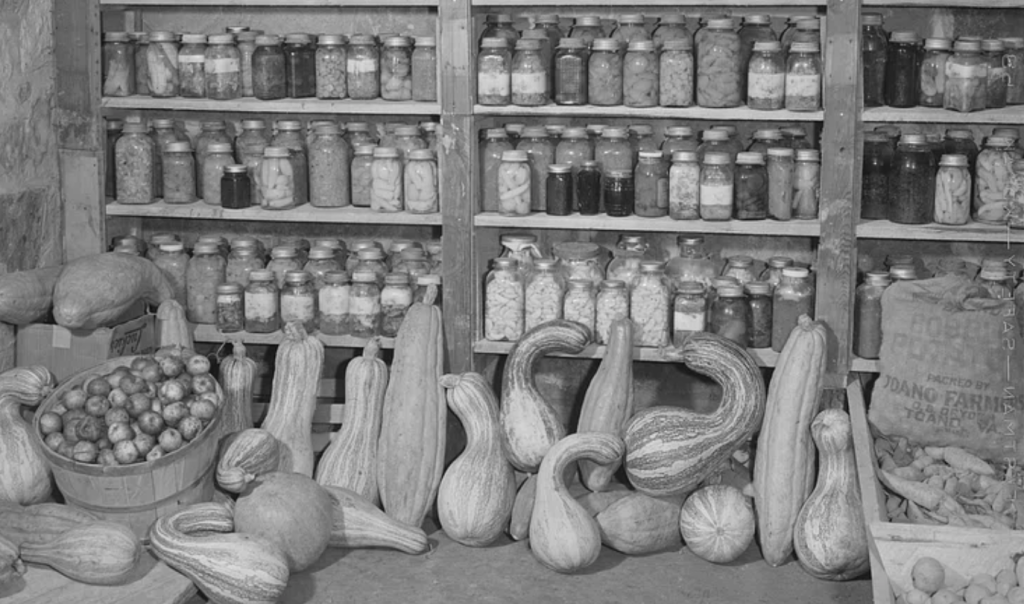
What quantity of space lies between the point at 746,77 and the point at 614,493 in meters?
1.38

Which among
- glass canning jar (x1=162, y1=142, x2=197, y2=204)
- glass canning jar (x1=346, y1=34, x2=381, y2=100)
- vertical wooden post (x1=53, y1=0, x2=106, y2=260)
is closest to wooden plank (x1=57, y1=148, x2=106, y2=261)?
vertical wooden post (x1=53, y1=0, x2=106, y2=260)

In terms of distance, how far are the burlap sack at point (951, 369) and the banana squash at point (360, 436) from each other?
155cm

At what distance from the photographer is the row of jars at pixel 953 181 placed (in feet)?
14.4

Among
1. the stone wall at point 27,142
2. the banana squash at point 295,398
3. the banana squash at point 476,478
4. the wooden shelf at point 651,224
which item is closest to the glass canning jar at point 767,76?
the wooden shelf at point 651,224

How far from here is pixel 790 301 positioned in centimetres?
448

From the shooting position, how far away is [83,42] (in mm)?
4789

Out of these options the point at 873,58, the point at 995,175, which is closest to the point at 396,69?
the point at 873,58

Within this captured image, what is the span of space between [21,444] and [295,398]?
84 centimetres

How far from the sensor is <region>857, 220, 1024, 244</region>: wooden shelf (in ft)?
14.3

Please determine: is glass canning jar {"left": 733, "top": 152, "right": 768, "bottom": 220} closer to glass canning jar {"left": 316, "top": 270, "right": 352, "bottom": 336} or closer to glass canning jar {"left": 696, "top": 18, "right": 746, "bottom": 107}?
glass canning jar {"left": 696, "top": 18, "right": 746, "bottom": 107}

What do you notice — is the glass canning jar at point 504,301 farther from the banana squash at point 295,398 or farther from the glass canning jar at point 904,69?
the glass canning jar at point 904,69

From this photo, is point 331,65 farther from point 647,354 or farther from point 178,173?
point 647,354

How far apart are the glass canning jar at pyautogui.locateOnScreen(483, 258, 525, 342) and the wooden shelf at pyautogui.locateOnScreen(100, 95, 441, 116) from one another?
0.55 m

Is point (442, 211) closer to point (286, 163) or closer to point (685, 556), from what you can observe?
point (286, 163)
